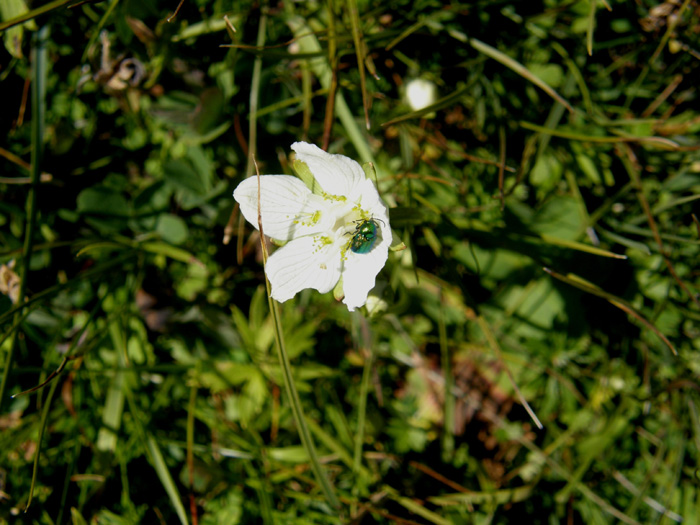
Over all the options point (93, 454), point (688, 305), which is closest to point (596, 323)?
point (688, 305)

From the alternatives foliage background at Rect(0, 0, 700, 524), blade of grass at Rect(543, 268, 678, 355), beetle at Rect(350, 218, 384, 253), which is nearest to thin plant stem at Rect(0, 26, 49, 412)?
foliage background at Rect(0, 0, 700, 524)

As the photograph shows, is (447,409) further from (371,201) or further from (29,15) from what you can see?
(29,15)

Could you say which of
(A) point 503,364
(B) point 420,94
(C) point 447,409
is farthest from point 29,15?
(C) point 447,409

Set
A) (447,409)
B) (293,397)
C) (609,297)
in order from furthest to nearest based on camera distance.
→ (447,409) < (609,297) < (293,397)

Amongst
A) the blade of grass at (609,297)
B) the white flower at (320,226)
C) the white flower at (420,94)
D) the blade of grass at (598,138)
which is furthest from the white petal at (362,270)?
the blade of grass at (598,138)

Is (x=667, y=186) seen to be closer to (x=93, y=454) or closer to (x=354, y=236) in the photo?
(x=354, y=236)

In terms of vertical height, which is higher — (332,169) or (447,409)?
(332,169)
